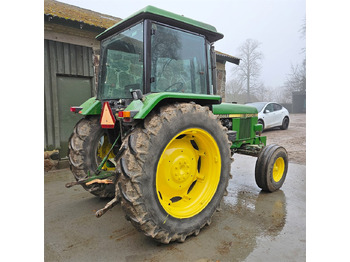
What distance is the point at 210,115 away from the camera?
Result: 2.44m

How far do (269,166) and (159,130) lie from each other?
83.1 inches

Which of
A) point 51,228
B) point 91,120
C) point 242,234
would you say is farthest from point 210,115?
point 51,228

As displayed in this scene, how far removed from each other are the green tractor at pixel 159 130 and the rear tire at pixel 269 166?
2 cm

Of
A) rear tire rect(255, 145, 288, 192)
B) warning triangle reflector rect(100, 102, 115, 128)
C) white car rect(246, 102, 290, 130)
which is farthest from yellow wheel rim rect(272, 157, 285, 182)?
white car rect(246, 102, 290, 130)

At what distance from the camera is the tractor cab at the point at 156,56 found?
7.79 feet

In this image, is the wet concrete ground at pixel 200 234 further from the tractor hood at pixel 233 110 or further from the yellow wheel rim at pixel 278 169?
the tractor hood at pixel 233 110

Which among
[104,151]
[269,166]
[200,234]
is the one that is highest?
[104,151]

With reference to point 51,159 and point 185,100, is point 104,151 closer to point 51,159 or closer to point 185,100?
point 185,100

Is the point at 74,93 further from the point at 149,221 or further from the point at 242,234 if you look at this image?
Result: the point at 242,234

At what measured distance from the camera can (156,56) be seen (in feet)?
7.96

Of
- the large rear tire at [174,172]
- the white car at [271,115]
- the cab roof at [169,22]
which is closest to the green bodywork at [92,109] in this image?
the cab roof at [169,22]

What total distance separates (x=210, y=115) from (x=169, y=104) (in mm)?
460

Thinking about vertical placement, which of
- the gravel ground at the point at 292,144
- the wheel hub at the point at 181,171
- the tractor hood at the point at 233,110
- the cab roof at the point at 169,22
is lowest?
the gravel ground at the point at 292,144

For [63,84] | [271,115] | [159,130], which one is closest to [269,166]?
[159,130]
